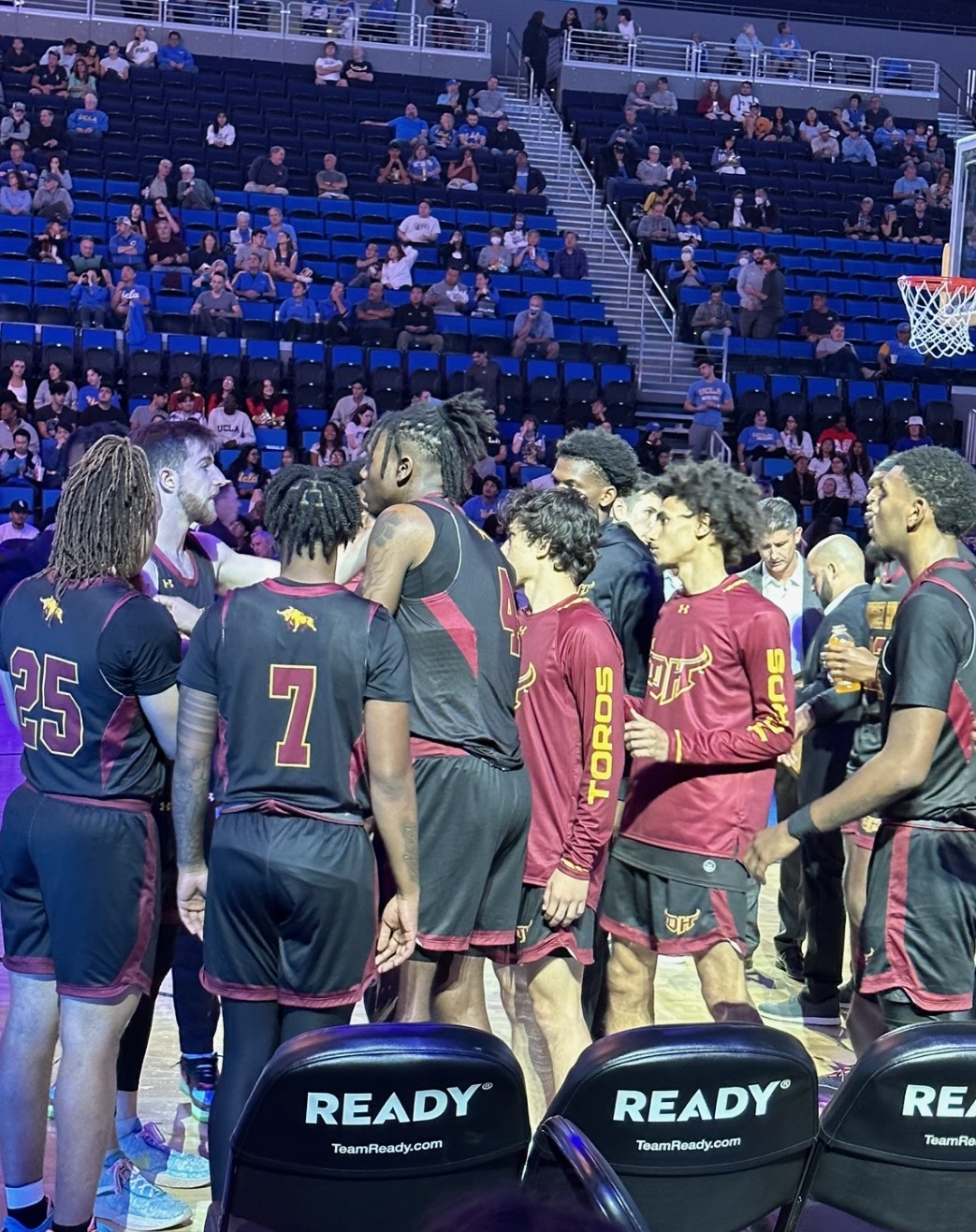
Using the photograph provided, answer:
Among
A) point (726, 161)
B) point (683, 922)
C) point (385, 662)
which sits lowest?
point (683, 922)

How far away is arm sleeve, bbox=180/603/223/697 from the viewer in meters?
2.82

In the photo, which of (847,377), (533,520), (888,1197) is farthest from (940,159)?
(888,1197)

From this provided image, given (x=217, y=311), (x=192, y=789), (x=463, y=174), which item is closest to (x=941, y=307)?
(x=192, y=789)

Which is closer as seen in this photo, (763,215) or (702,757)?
(702,757)

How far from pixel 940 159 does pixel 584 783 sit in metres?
19.4

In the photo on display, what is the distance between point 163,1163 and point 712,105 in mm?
19461

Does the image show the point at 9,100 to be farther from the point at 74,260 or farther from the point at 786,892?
the point at 786,892

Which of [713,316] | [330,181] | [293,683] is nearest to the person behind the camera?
[293,683]

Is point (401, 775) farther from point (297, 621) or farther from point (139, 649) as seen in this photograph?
point (139, 649)

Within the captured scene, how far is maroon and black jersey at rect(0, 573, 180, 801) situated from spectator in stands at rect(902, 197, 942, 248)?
675 inches

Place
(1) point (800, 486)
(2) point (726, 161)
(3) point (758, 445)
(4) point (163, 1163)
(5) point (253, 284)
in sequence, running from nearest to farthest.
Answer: (4) point (163, 1163), (1) point (800, 486), (3) point (758, 445), (5) point (253, 284), (2) point (726, 161)

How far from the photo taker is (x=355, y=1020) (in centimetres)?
460

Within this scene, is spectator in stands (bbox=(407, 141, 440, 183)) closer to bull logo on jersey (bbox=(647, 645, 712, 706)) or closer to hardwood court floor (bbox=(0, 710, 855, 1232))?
hardwood court floor (bbox=(0, 710, 855, 1232))

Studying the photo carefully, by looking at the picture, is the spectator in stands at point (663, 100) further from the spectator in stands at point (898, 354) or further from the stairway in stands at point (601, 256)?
the spectator in stands at point (898, 354)
